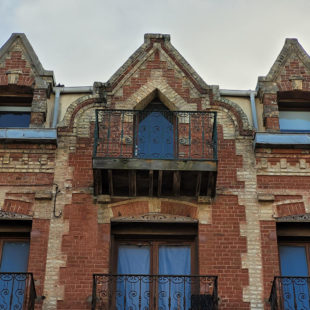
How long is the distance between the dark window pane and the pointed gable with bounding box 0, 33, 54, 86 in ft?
2.21

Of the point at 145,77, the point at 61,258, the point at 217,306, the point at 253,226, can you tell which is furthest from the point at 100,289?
the point at 145,77

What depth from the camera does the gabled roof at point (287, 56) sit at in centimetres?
1564

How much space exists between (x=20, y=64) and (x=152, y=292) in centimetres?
617

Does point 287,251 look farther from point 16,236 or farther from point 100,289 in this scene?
point 16,236

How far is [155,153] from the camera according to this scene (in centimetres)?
1380

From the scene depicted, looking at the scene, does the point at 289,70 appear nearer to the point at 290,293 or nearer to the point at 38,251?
the point at 290,293

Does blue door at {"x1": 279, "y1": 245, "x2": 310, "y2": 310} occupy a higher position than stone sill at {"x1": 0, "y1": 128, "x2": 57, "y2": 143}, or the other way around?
stone sill at {"x1": 0, "y1": 128, "x2": 57, "y2": 143}

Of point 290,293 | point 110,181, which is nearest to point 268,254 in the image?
point 290,293

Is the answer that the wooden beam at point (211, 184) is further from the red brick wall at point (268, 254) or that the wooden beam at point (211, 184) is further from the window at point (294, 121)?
the window at point (294, 121)

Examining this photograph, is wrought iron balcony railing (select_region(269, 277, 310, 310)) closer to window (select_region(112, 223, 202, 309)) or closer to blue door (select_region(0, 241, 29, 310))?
window (select_region(112, 223, 202, 309))

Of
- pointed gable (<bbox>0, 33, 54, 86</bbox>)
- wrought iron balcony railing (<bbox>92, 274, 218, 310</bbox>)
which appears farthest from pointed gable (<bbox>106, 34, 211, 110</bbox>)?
wrought iron balcony railing (<bbox>92, 274, 218, 310</bbox>)

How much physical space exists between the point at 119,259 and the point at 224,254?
196cm

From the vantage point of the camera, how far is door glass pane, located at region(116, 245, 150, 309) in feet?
40.9

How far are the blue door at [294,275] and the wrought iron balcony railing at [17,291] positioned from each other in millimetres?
4357
